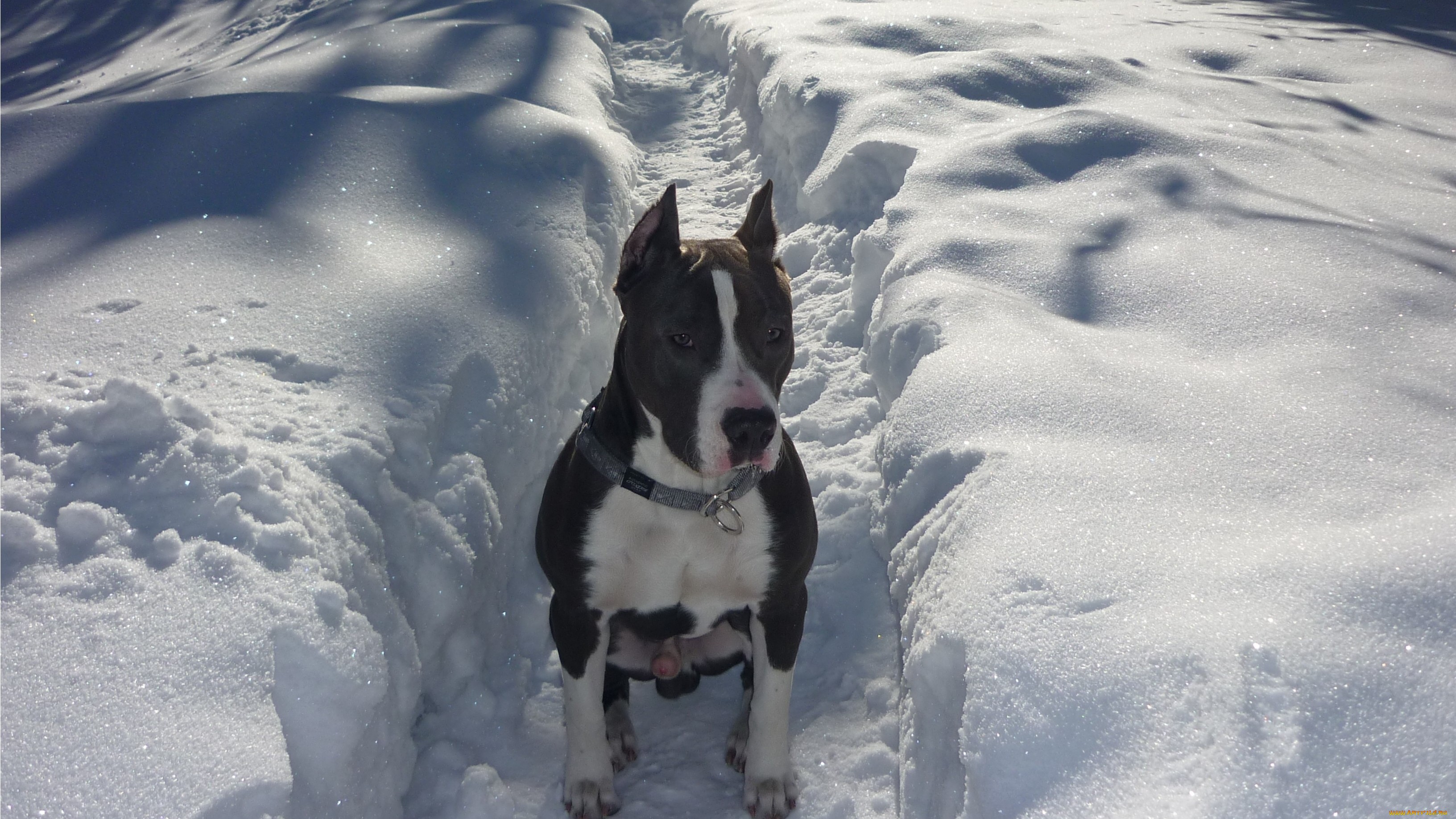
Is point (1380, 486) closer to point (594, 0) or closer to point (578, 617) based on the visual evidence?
point (578, 617)

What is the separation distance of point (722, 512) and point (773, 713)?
2.37 ft

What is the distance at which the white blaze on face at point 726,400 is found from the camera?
2.55 m

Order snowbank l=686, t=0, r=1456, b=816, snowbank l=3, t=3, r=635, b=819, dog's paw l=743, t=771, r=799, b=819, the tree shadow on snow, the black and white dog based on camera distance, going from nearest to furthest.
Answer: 1. snowbank l=686, t=0, r=1456, b=816
2. snowbank l=3, t=3, r=635, b=819
3. the black and white dog
4. dog's paw l=743, t=771, r=799, b=819
5. the tree shadow on snow

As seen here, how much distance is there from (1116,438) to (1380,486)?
2.51 feet

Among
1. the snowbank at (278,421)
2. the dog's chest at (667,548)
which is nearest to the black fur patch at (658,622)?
the dog's chest at (667,548)

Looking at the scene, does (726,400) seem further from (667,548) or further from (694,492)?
(667,548)

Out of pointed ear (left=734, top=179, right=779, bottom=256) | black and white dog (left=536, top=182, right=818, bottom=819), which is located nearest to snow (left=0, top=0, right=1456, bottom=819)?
black and white dog (left=536, top=182, right=818, bottom=819)

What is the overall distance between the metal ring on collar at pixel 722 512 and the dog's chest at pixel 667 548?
2cm

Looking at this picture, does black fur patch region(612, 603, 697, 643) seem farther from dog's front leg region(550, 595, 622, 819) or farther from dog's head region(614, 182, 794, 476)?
dog's head region(614, 182, 794, 476)

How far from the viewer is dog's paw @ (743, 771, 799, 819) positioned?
2984 mm

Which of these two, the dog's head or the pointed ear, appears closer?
the dog's head

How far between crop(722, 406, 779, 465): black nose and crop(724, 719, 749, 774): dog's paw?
1.22m

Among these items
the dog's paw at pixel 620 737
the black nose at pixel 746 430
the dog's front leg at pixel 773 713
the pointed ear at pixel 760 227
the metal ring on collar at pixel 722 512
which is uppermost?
the pointed ear at pixel 760 227

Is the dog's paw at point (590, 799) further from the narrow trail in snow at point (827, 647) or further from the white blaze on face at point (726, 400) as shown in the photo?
the white blaze on face at point (726, 400)
